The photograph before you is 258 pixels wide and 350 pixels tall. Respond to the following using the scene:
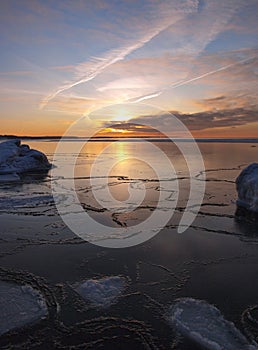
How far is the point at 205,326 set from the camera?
330 centimetres

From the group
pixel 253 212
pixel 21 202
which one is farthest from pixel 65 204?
pixel 253 212

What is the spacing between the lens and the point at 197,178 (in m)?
13.6

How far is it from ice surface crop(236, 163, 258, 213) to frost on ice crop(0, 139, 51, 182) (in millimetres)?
11928

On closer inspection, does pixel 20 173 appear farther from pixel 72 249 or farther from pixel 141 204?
pixel 72 249

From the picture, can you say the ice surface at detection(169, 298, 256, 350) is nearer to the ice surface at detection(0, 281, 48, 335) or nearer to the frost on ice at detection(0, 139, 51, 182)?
the ice surface at detection(0, 281, 48, 335)

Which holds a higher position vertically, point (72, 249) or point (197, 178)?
point (197, 178)

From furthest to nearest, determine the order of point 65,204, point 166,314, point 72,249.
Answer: point 65,204, point 72,249, point 166,314

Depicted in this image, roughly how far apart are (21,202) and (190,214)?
5283 millimetres

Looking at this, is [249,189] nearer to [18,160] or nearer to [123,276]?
[123,276]

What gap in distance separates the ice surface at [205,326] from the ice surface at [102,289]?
32.1 inches

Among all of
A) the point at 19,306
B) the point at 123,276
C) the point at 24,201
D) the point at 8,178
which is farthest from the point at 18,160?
the point at 19,306

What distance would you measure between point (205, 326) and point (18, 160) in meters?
16.8

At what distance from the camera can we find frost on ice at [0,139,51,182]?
16.7 metres

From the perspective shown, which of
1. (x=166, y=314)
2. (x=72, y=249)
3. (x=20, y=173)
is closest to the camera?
(x=166, y=314)
